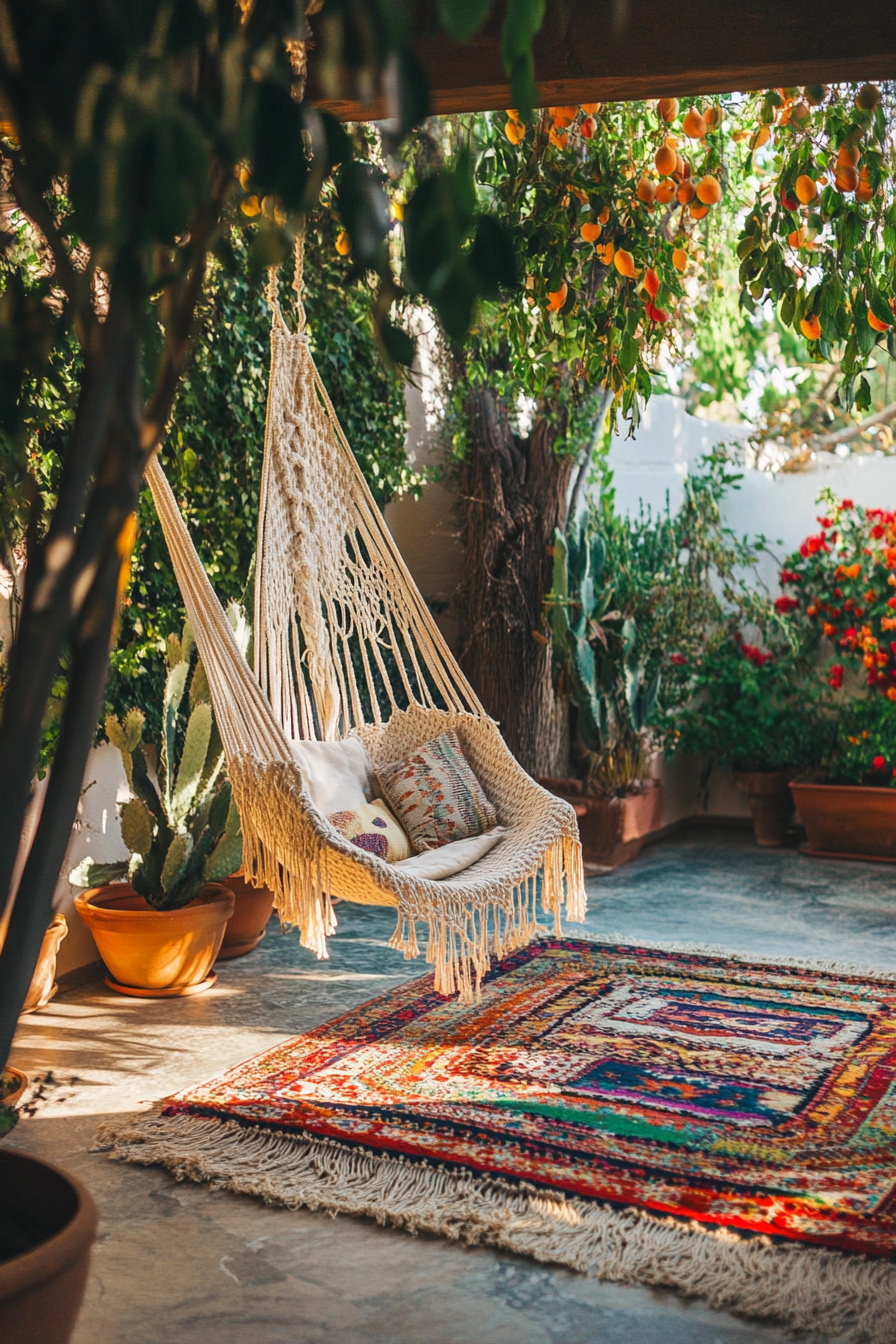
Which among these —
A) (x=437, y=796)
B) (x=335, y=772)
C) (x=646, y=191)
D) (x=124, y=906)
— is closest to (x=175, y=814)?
(x=124, y=906)

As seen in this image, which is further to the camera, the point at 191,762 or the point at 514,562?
the point at 514,562

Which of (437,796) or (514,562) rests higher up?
(514,562)

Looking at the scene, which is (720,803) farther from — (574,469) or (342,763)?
(342,763)

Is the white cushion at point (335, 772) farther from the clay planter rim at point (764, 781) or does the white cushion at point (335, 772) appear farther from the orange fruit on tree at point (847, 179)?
the clay planter rim at point (764, 781)

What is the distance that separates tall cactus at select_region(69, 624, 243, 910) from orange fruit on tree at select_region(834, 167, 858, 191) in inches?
70.8

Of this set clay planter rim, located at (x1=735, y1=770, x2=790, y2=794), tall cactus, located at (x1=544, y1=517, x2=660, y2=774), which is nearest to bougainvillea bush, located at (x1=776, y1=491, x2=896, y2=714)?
clay planter rim, located at (x1=735, y1=770, x2=790, y2=794)

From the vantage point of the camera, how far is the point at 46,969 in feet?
9.25

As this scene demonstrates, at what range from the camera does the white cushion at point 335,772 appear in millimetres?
2996

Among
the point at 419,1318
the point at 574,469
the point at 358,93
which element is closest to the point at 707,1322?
the point at 419,1318

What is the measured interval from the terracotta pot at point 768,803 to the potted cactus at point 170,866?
2528mm

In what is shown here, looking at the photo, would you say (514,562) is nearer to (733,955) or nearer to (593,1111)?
(733,955)

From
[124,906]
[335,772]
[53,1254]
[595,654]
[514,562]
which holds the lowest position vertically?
[53,1254]

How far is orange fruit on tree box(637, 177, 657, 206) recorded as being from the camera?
236cm

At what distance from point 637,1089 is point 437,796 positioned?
3.01 feet
